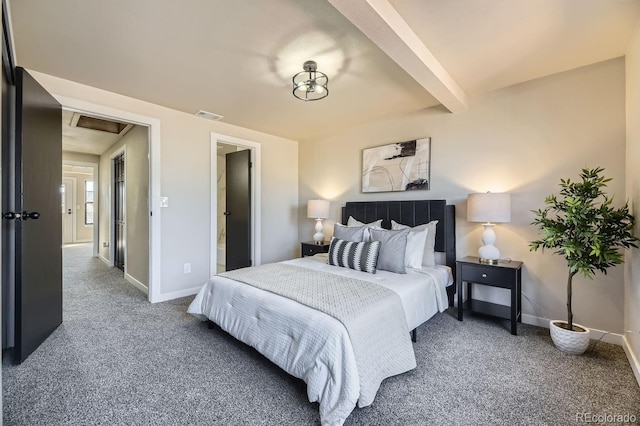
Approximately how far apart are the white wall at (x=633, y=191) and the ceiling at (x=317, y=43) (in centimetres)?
23

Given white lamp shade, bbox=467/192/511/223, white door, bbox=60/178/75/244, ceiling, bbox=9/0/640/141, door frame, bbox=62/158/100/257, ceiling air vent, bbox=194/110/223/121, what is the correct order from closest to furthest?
ceiling, bbox=9/0/640/141
white lamp shade, bbox=467/192/511/223
ceiling air vent, bbox=194/110/223/121
door frame, bbox=62/158/100/257
white door, bbox=60/178/75/244

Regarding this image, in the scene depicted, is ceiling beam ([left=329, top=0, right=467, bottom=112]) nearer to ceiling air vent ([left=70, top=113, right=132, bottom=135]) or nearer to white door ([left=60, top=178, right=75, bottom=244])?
ceiling air vent ([left=70, top=113, right=132, bottom=135])

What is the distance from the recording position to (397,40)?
1.88m

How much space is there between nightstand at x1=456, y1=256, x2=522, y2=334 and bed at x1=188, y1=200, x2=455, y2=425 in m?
0.20

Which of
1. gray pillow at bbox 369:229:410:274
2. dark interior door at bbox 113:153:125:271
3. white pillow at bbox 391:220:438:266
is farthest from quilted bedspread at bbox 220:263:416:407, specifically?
dark interior door at bbox 113:153:125:271

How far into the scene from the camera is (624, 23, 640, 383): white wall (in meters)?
1.96

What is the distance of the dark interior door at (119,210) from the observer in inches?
202

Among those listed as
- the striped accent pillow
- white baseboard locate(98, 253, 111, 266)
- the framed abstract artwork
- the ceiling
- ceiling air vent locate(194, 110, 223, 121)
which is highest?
the ceiling

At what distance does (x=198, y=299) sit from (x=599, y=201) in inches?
141

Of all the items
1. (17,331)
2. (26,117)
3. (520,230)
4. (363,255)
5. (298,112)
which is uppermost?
(298,112)

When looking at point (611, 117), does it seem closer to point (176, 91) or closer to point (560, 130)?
point (560, 130)

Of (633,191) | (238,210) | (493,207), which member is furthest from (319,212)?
(633,191)

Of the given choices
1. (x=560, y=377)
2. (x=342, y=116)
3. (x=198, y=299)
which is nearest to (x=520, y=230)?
(x=560, y=377)

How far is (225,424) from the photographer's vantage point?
150cm
